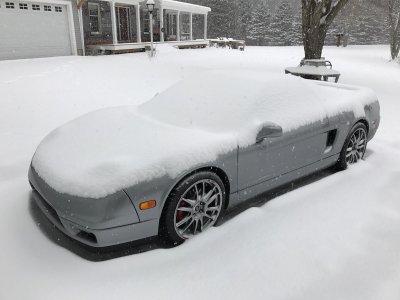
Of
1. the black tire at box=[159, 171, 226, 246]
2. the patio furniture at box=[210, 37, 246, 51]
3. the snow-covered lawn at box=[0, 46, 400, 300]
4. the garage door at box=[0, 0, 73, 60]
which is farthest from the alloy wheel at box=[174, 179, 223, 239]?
the patio furniture at box=[210, 37, 246, 51]

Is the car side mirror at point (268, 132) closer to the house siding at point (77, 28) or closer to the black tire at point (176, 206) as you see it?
the black tire at point (176, 206)

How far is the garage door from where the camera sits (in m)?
14.1

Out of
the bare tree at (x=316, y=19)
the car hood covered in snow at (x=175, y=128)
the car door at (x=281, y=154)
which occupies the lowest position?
the car door at (x=281, y=154)

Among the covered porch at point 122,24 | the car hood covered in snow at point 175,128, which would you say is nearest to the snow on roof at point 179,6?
the covered porch at point 122,24

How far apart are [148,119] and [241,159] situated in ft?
3.63

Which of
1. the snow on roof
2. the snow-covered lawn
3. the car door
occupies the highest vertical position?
the snow on roof

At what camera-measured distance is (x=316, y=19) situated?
9.43 metres

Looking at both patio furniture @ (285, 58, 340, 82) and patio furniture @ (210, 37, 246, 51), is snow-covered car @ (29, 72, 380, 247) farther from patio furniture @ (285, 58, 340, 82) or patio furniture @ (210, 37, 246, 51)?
patio furniture @ (210, 37, 246, 51)

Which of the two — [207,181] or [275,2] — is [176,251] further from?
[275,2]

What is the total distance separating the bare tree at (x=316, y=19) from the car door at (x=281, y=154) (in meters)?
6.89

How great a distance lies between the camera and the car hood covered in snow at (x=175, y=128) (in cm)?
258

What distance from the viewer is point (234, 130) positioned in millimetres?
3119

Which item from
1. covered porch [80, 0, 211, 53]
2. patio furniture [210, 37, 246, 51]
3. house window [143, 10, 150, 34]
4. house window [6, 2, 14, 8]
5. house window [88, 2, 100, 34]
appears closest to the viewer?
house window [6, 2, 14, 8]

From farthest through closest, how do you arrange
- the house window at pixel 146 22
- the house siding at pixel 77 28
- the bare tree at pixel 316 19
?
the house window at pixel 146 22 → the house siding at pixel 77 28 → the bare tree at pixel 316 19
